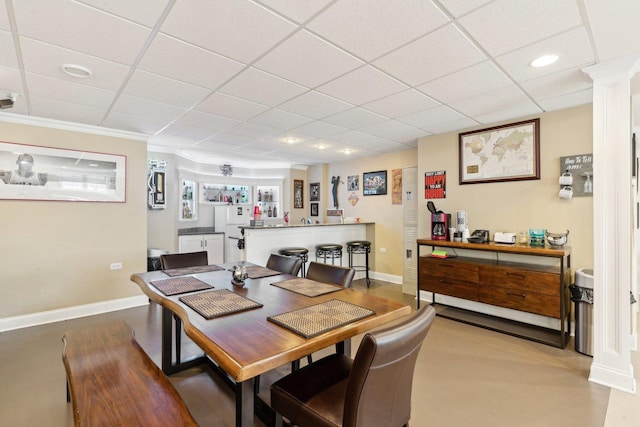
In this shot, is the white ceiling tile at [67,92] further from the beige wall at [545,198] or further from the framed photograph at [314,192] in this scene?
the framed photograph at [314,192]

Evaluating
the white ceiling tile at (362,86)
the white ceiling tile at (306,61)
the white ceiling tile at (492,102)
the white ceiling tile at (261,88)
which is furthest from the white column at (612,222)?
the white ceiling tile at (261,88)

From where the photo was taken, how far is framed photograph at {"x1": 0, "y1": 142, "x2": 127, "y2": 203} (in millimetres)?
3527

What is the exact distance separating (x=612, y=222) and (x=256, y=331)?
287 centimetres

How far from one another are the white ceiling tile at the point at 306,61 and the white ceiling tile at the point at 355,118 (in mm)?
905

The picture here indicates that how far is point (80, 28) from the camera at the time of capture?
1.87m

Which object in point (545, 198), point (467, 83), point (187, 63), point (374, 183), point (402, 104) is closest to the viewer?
point (187, 63)

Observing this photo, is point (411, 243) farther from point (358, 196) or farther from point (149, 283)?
point (149, 283)

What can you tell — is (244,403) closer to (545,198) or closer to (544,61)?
(544,61)

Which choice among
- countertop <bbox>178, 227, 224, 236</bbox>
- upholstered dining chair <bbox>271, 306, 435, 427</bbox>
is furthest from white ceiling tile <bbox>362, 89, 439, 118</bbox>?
countertop <bbox>178, 227, 224, 236</bbox>

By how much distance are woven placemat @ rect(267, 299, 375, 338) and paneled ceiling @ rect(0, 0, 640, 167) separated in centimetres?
173

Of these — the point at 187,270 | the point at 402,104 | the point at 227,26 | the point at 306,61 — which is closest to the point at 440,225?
the point at 402,104

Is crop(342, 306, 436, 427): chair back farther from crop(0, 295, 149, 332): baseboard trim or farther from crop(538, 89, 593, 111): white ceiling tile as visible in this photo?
crop(0, 295, 149, 332): baseboard trim

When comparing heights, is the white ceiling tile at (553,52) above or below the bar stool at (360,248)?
above

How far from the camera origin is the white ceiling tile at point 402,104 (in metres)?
2.98
